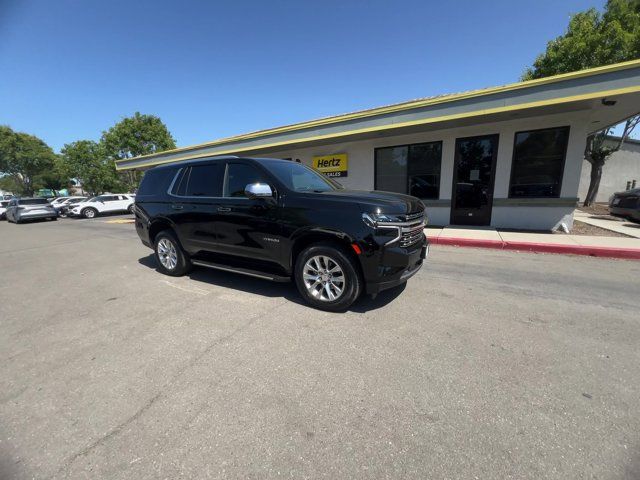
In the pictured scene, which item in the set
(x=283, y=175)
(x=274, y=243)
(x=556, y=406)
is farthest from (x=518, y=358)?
(x=283, y=175)

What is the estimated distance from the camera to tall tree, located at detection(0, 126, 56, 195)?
40.9 meters

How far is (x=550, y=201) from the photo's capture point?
830 cm

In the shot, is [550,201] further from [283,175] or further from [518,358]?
[283,175]

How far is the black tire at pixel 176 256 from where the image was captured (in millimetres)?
5098

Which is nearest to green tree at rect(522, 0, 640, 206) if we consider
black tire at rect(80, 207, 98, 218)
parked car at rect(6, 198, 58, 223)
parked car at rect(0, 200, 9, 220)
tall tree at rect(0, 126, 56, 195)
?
black tire at rect(80, 207, 98, 218)

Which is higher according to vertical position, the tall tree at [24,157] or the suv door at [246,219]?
the tall tree at [24,157]

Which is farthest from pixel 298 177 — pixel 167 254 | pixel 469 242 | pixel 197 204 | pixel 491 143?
pixel 491 143

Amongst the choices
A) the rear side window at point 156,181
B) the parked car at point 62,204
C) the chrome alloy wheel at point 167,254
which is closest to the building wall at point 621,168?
the rear side window at point 156,181

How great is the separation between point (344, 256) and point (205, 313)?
6.38ft

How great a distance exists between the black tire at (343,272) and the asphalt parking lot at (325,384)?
160 millimetres

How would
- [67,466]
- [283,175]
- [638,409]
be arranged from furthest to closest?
[283,175] < [638,409] < [67,466]

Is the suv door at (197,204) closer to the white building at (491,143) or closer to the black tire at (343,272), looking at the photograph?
the black tire at (343,272)

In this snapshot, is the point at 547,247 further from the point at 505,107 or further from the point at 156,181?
the point at 156,181

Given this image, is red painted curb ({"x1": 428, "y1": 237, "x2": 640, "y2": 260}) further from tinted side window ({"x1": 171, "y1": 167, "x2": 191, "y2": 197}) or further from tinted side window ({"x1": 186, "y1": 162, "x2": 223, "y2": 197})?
tinted side window ({"x1": 171, "y1": 167, "x2": 191, "y2": 197})
